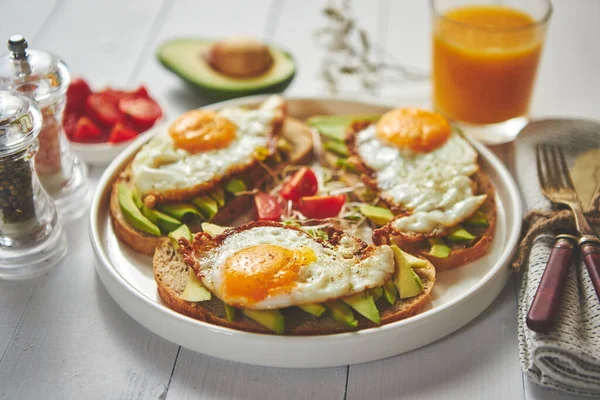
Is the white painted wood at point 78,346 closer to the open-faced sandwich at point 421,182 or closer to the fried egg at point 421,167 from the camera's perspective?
the open-faced sandwich at point 421,182

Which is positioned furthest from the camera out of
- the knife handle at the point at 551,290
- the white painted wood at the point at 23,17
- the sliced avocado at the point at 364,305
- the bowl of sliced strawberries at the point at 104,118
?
the white painted wood at the point at 23,17

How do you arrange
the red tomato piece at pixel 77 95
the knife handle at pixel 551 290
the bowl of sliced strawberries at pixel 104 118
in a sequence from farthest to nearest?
the red tomato piece at pixel 77 95, the bowl of sliced strawberries at pixel 104 118, the knife handle at pixel 551 290

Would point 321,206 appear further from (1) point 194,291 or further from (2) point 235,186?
(1) point 194,291

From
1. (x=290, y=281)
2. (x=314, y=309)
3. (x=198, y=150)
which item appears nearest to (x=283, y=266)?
(x=290, y=281)

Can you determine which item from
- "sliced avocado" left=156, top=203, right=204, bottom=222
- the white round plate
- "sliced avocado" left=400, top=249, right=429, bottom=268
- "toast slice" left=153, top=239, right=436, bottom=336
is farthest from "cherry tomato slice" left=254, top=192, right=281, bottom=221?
"sliced avocado" left=400, top=249, right=429, bottom=268

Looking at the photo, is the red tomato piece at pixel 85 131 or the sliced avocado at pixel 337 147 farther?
the red tomato piece at pixel 85 131

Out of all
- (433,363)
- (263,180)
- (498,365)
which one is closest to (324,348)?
(433,363)

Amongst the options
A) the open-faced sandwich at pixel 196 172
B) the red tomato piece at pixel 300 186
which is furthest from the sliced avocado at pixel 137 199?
the red tomato piece at pixel 300 186
